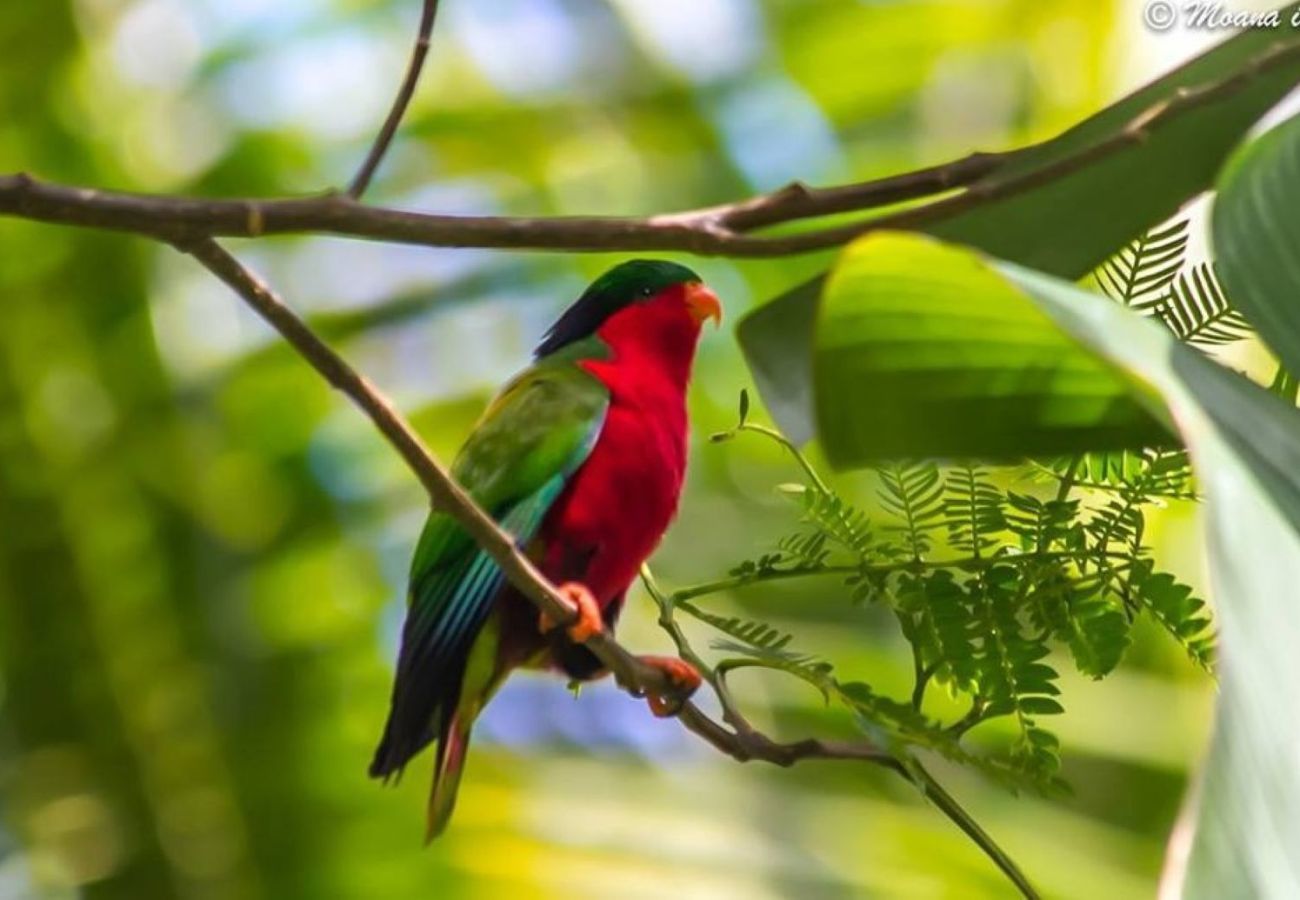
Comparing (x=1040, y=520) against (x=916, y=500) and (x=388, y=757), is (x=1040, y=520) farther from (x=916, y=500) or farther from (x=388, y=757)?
(x=388, y=757)

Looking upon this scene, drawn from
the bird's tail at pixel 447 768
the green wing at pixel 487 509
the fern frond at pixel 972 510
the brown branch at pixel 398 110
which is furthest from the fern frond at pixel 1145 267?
the bird's tail at pixel 447 768

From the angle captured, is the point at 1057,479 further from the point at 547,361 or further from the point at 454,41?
the point at 454,41

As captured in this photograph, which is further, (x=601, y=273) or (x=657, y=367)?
(x=601, y=273)

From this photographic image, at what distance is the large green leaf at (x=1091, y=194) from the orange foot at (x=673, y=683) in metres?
0.34

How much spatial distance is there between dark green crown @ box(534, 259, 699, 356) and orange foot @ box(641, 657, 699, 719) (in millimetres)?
583

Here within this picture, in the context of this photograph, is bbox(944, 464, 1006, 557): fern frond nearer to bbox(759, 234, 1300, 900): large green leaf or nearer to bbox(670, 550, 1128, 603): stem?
bbox(670, 550, 1128, 603): stem

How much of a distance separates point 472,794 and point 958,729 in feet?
2.95

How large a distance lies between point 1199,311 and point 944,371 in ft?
0.83

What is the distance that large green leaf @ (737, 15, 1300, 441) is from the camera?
0.74 meters

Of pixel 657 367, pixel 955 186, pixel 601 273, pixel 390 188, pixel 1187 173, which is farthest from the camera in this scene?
pixel 601 273

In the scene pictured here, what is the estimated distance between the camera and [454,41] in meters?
1.72

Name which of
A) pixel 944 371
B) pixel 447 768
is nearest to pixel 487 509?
pixel 447 768

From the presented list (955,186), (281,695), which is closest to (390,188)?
(281,695)

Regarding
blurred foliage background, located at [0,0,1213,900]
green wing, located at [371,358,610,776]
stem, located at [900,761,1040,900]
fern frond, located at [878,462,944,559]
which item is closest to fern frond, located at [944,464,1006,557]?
fern frond, located at [878,462,944,559]
